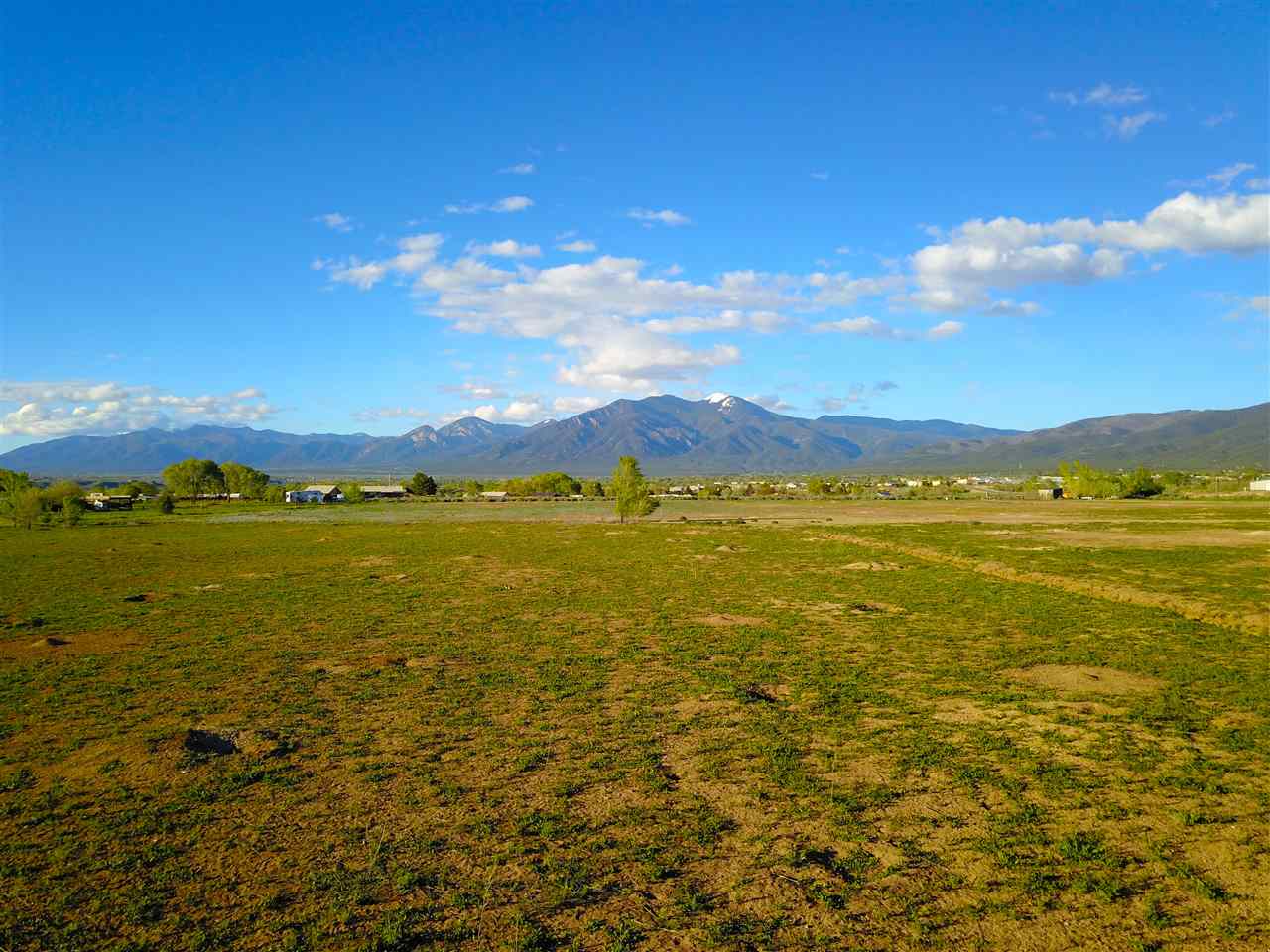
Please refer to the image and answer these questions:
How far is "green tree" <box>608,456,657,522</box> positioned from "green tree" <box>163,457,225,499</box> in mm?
106674

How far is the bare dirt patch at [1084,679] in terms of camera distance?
47.9 feet

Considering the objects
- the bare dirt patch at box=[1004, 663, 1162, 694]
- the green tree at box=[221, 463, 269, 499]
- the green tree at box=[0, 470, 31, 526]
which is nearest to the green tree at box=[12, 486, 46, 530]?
the green tree at box=[0, 470, 31, 526]

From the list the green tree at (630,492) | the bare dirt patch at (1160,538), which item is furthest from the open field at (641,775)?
the green tree at (630,492)

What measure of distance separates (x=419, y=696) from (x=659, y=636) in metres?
7.72

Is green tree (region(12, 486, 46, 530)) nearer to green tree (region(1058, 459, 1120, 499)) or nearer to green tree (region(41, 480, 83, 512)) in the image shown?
green tree (region(41, 480, 83, 512))

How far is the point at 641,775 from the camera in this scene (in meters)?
10.4

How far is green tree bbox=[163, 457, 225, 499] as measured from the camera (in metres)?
147

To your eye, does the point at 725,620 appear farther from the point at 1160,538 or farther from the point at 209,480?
the point at 209,480

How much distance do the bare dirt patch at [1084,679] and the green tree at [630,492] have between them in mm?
67260

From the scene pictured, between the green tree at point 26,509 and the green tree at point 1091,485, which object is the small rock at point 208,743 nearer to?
the green tree at point 26,509

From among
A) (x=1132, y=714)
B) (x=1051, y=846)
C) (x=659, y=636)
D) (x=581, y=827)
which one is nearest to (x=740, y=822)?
(x=581, y=827)

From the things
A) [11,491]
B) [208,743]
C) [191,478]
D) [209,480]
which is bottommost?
[208,743]

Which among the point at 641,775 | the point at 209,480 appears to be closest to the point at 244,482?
the point at 209,480

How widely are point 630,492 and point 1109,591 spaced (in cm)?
5923
